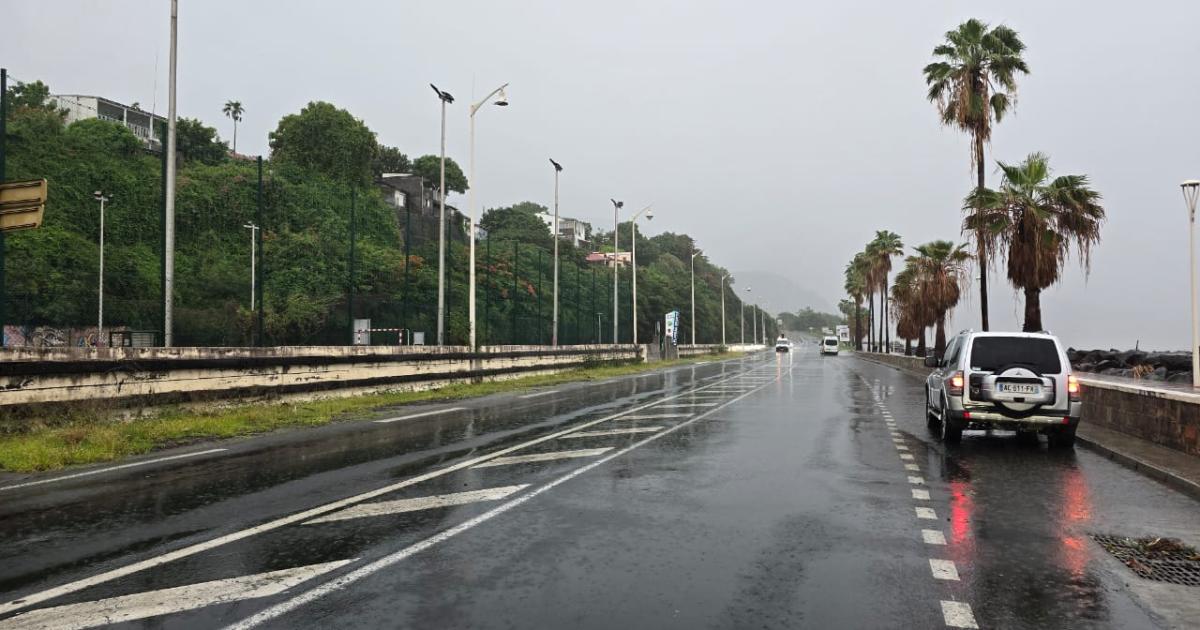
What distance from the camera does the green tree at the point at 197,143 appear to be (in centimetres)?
7225

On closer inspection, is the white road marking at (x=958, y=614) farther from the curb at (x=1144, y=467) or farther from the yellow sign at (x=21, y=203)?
the yellow sign at (x=21, y=203)

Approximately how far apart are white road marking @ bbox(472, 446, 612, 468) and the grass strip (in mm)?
5222

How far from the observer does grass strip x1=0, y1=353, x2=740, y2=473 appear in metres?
10.2

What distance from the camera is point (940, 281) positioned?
53562 mm

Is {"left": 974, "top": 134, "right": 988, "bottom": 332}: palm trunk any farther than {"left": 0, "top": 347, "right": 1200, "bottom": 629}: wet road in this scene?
Yes

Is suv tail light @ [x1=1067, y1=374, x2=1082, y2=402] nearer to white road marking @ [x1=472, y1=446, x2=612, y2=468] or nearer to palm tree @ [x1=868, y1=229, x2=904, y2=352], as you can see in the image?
white road marking @ [x1=472, y1=446, x2=612, y2=468]

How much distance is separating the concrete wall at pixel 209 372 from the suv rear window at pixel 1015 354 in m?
13.6

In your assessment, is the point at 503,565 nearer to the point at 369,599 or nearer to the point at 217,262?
the point at 369,599

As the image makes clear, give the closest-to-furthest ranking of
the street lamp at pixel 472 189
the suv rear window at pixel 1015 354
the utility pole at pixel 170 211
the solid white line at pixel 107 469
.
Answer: the solid white line at pixel 107 469 < the suv rear window at pixel 1015 354 < the utility pole at pixel 170 211 < the street lamp at pixel 472 189

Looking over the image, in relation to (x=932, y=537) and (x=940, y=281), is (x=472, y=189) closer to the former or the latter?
(x=932, y=537)

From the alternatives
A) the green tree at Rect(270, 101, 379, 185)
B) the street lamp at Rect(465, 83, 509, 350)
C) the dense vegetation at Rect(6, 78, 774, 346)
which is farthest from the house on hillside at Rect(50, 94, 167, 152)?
the street lamp at Rect(465, 83, 509, 350)

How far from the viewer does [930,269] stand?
5503cm

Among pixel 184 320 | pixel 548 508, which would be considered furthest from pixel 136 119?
pixel 548 508

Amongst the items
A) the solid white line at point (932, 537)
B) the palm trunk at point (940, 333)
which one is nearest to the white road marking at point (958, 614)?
the solid white line at point (932, 537)
